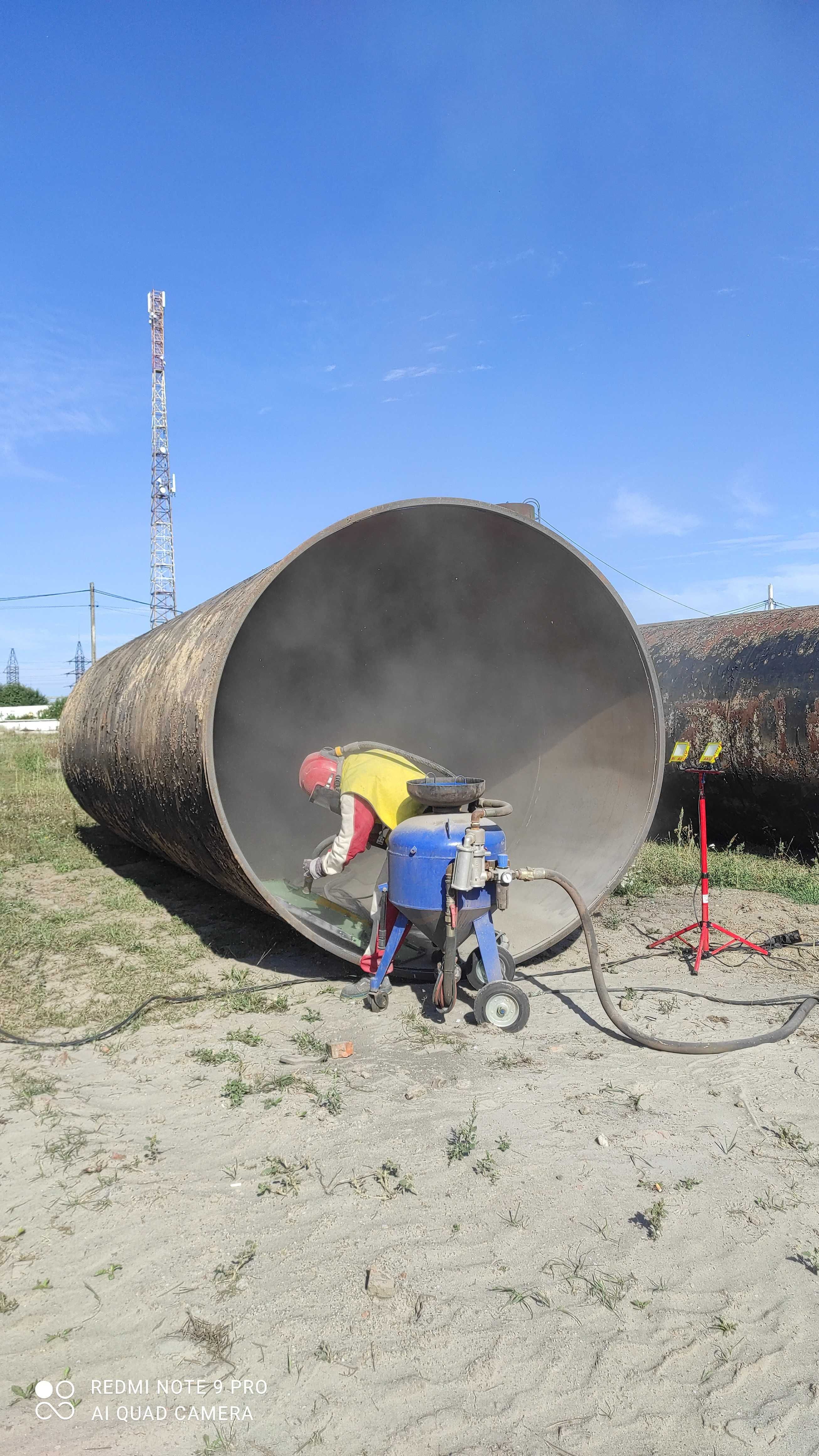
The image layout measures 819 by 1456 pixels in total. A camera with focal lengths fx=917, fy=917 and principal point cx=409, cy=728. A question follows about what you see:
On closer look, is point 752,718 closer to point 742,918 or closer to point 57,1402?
point 742,918

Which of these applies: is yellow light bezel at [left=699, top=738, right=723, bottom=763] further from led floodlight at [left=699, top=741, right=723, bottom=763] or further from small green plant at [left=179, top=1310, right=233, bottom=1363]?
small green plant at [left=179, top=1310, right=233, bottom=1363]

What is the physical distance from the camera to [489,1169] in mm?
2777

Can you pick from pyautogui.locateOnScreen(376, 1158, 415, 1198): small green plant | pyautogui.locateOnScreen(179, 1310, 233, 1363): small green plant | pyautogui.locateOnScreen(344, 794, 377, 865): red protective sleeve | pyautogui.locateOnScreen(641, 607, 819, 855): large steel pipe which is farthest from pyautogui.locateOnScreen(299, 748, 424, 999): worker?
pyautogui.locateOnScreen(641, 607, 819, 855): large steel pipe

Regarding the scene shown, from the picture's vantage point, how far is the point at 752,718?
285 inches

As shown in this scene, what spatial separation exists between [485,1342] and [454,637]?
4.83 meters

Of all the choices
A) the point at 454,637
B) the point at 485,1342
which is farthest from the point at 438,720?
the point at 485,1342

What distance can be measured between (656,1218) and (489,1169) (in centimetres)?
51

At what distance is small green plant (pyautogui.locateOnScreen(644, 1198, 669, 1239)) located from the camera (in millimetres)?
2451

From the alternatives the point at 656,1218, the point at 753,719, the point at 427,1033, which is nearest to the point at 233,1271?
the point at 656,1218

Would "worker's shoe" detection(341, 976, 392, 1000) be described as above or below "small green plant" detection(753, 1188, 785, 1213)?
above

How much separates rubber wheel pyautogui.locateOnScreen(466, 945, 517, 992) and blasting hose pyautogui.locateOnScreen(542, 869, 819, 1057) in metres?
0.40

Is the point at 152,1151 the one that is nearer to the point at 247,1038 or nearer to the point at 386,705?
the point at 247,1038

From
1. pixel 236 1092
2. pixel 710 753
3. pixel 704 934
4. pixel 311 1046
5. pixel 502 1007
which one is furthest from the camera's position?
pixel 704 934

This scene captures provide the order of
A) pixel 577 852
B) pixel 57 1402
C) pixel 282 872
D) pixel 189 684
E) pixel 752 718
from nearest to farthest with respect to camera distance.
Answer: pixel 57 1402
pixel 189 684
pixel 577 852
pixel 282 872
pixel 752 718
